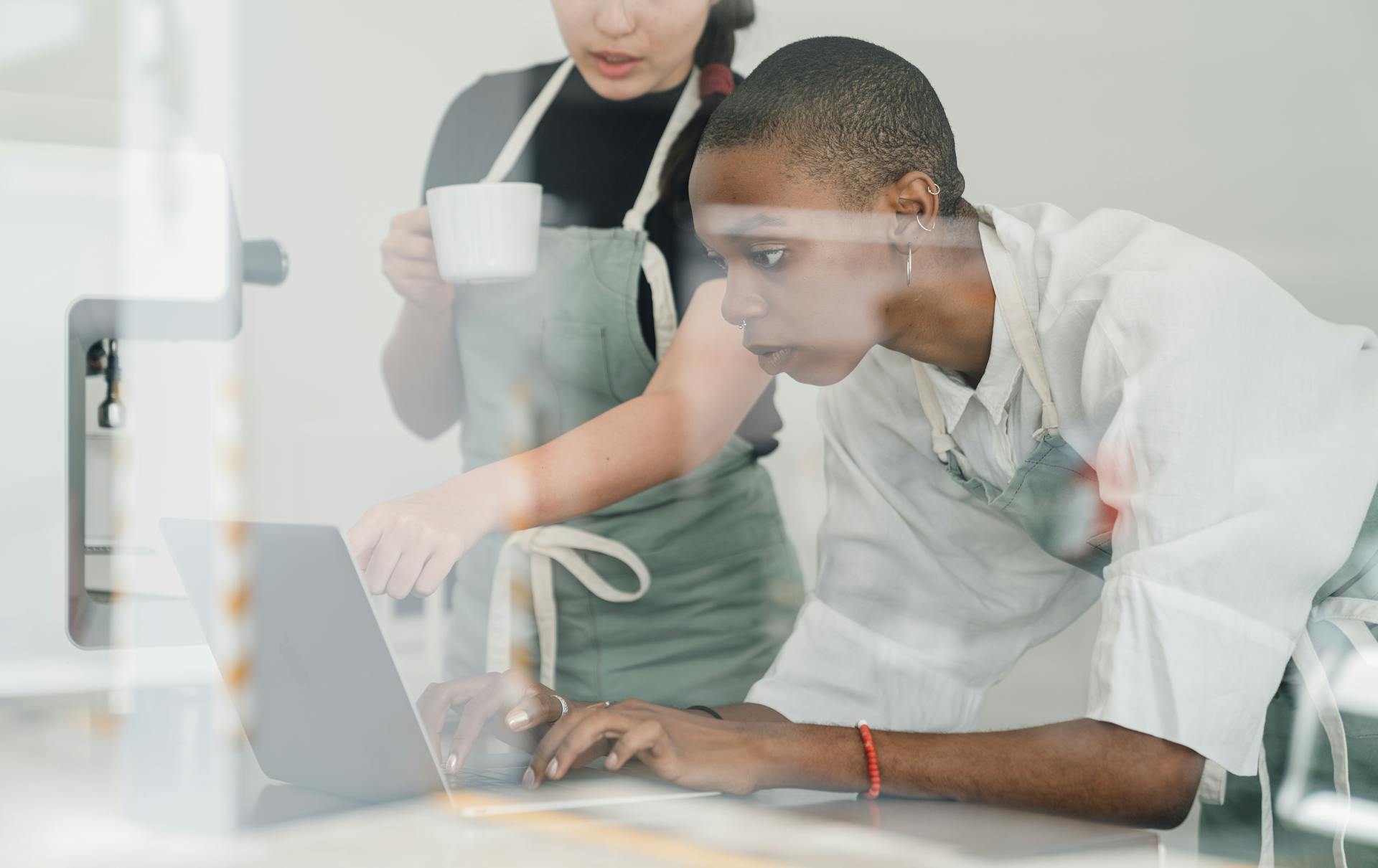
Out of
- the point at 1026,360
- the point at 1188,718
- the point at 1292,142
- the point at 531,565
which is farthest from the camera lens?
the point at 531,565

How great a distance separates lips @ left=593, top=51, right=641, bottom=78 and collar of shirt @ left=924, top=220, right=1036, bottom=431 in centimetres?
45

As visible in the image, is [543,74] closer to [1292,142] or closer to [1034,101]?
[1034,101]

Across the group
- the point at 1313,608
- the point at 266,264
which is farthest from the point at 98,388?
the point at 1313,608

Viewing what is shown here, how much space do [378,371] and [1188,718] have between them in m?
0.85

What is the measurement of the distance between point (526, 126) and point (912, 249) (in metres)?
0.52

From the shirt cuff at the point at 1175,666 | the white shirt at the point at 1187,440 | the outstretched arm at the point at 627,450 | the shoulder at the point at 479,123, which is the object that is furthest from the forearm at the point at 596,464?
the shirt cuff at the point at 1175,666

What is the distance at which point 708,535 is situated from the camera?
120 centimetres

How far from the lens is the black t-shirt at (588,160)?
1.11 metres

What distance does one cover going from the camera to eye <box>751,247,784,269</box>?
32.8 inches

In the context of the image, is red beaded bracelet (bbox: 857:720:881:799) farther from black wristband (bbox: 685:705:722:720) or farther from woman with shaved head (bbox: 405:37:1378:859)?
black wristband (bbox: 685:705:722:720)

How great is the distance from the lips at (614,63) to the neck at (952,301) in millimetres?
442

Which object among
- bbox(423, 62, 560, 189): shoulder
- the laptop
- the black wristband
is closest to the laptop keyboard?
the laptop

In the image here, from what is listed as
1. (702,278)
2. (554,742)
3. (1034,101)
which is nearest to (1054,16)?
(1034,101)

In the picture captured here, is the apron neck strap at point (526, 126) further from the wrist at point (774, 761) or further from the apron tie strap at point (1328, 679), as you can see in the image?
the apron tie strap at point (1328, 679)
